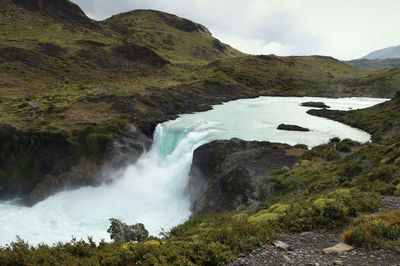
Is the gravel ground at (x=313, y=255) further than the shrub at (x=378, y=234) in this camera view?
No

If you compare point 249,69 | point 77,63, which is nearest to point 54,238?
point 77,63

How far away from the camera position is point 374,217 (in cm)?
827

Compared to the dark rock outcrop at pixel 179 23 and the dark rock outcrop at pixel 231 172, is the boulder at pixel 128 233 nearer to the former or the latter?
the dark rock outcrop at pixel 231 172

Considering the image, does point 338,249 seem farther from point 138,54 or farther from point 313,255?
point 138,54

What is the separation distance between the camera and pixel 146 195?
30344 mm

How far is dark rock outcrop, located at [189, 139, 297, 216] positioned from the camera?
66.0 ft

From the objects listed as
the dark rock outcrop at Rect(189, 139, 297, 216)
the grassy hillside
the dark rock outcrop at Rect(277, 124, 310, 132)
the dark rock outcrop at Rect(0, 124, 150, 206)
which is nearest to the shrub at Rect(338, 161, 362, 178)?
the dark rock outcrop at Rect(189, 139, 297, 216)

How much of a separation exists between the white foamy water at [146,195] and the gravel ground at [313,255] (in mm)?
17671

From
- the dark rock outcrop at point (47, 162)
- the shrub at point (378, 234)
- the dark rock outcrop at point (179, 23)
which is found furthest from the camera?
the dark rock outcrop at point (179, 23)

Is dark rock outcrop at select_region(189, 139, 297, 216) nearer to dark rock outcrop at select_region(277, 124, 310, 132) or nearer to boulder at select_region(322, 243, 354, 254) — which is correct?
boulder at select_region(322, 243, 354, 254)

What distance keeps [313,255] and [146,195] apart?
84.9 ft

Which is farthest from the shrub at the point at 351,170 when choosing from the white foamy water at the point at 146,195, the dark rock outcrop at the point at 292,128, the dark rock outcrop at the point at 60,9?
the dark rock outcrop at the point at 60,9

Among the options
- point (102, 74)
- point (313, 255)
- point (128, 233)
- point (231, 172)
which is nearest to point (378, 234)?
point (313, 255)

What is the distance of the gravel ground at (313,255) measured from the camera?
6.40 metres
